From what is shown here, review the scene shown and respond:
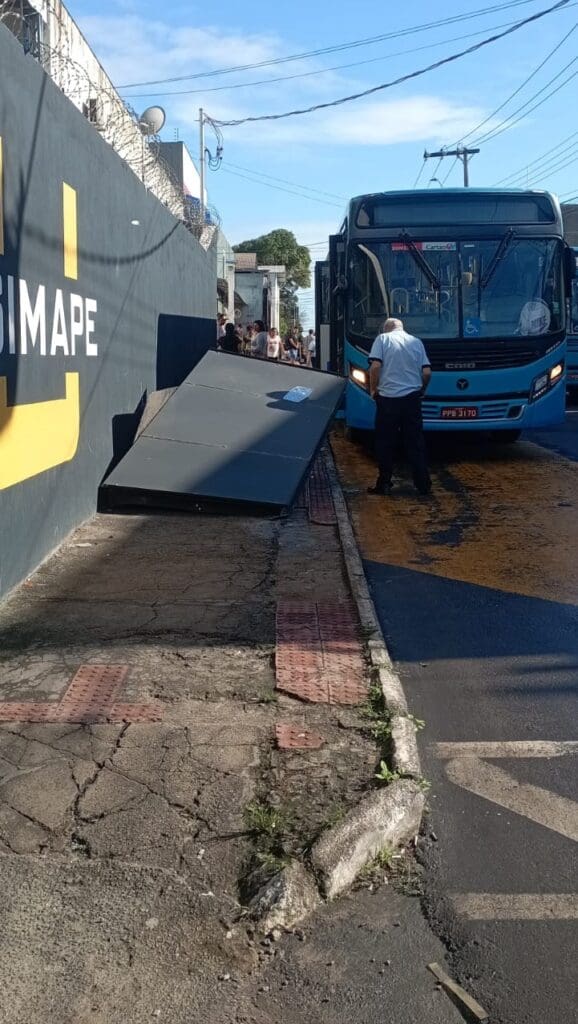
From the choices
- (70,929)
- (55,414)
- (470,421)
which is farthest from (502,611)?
(470,421)

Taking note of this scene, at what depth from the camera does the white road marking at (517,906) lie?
3.14 m

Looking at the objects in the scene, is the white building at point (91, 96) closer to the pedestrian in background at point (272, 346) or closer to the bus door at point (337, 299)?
the bus door at point (337, 299)

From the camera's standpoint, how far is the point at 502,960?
2.94m

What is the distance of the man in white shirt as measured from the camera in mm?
10570

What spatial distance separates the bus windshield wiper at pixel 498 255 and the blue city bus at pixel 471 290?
0.01 meters

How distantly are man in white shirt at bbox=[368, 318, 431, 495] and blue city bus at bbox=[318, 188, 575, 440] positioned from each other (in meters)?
1.91

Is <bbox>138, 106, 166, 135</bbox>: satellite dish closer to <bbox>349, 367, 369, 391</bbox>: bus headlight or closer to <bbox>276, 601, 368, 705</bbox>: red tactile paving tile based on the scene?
<bbox>349, 367, 369, 391</bbox>: bus headlight

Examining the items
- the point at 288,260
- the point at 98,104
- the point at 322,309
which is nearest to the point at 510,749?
the point at 98,104

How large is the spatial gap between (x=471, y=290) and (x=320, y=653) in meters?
8.28

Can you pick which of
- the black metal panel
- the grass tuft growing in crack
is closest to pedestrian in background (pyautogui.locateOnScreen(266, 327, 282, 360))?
the black metal panel

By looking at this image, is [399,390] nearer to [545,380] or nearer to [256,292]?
[545,380]

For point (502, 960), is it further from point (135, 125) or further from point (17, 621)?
point (135, 125)

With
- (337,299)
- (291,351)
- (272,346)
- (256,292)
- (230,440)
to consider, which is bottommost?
(230,440)

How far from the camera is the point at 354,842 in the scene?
11.3ft
